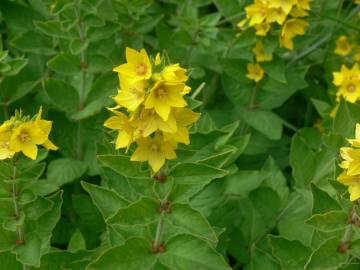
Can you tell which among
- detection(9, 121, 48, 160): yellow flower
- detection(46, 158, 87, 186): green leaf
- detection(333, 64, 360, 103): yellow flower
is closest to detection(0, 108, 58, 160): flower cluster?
detection(9, 121, 48, 160): yellow flower

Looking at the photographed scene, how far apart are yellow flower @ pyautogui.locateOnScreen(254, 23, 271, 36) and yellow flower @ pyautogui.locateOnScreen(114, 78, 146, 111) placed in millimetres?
1259

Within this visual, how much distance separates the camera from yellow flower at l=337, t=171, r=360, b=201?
68.6 inches

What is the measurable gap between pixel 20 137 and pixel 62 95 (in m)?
0.90

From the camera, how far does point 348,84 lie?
114 inches

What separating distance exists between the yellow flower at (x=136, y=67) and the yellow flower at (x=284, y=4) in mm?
1042

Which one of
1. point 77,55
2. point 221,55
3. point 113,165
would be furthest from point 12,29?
point 113,165

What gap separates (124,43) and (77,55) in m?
0.31

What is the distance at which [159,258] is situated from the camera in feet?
6.53

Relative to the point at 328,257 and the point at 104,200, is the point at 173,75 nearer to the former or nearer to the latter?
the point at 104,200

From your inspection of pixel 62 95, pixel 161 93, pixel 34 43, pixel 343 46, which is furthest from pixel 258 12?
pixel 161 93

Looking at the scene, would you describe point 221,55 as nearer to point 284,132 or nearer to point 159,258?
point 284,132

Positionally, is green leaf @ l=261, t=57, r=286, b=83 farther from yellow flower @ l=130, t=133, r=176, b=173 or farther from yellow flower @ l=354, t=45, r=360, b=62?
yellow flower @ l=130, t=133, r=176, b=173

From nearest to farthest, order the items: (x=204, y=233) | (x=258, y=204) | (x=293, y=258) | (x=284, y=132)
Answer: (x=204, y=233) < (x=293, y=258) < (x=258, y=204) < (x=284, y=132)

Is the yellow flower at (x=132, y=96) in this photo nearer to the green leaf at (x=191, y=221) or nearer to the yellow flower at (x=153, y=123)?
the yellow flower at (x=153, y=123)
